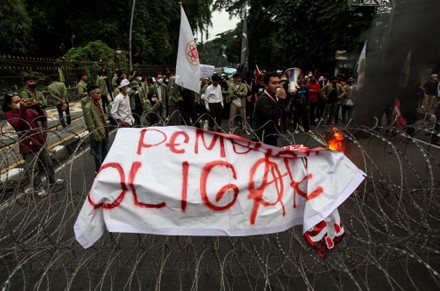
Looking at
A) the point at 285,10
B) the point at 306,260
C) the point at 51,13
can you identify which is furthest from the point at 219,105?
the point at 51,13

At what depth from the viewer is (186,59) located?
22.0ft

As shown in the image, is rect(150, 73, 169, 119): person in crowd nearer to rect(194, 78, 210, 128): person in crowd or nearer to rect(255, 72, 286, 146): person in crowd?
rect(194, 78, 210, 128): person in crowd

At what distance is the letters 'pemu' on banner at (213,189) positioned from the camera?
246 cm

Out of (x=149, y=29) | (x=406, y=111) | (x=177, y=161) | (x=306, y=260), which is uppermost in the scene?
(x=149, y=29)

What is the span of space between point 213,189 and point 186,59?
4777 mm

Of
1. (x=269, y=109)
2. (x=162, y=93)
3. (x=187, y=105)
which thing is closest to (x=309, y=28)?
(x=162, y=93)

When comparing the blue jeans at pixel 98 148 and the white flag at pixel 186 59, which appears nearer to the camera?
the blue jeans at pixel 98 148

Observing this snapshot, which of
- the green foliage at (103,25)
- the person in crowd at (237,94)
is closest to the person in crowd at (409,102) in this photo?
the person in crowd at (237,94)

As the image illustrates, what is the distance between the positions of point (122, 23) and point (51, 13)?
5.60 m

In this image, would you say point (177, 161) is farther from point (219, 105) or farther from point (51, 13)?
point (51, 13)

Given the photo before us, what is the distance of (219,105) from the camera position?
9484mm

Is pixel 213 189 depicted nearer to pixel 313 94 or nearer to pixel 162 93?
pixel 162 93

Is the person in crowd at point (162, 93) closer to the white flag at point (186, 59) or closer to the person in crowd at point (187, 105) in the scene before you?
the person in crowd at point (187, 105)

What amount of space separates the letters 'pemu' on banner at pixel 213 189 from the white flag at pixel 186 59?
426 centimetres
